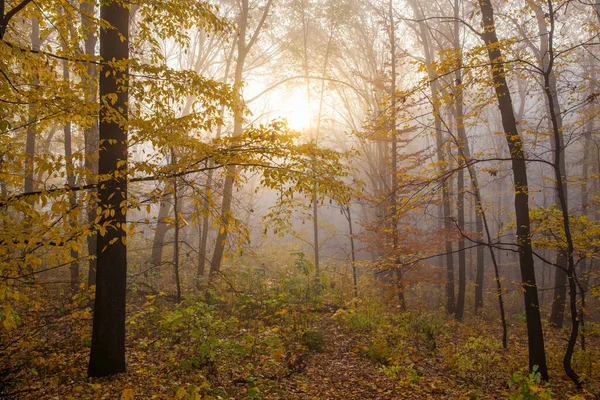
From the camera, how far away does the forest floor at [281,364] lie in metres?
6.09

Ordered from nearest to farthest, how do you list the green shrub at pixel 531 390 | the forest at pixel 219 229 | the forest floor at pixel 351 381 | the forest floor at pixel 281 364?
the forest at pixel 219 229 → the green shrub at pixel 531 390 → the forest floor at pixel 281 364 → the forest floor at pixel 351 381

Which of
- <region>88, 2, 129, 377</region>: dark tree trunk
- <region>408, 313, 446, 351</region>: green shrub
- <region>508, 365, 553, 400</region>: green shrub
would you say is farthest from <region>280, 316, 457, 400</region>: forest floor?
<region>88, 2, 129, 377</region>: dark tree trunk

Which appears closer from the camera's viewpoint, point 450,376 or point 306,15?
point 450,376

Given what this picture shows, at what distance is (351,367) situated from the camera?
7914 millimetres

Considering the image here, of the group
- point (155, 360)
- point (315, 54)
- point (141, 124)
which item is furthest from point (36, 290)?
point (315, 54)

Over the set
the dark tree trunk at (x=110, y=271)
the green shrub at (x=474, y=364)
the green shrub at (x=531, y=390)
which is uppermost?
the dark tree trunk at (x=110, y=271)

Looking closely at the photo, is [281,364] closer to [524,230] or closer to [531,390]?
[531,390]

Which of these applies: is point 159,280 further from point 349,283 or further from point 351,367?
point 351,367

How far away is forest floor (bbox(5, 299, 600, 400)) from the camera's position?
20.0 feet

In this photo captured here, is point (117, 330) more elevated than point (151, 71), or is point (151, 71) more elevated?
point (151, 71)

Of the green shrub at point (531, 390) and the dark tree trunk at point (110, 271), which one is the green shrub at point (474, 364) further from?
the dark tree trunk at point (110, 271)

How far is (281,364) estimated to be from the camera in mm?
7570

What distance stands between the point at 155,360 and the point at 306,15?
696 inches

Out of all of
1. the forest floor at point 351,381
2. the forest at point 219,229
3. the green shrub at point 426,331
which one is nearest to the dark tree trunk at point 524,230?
the forest at point 219,229
